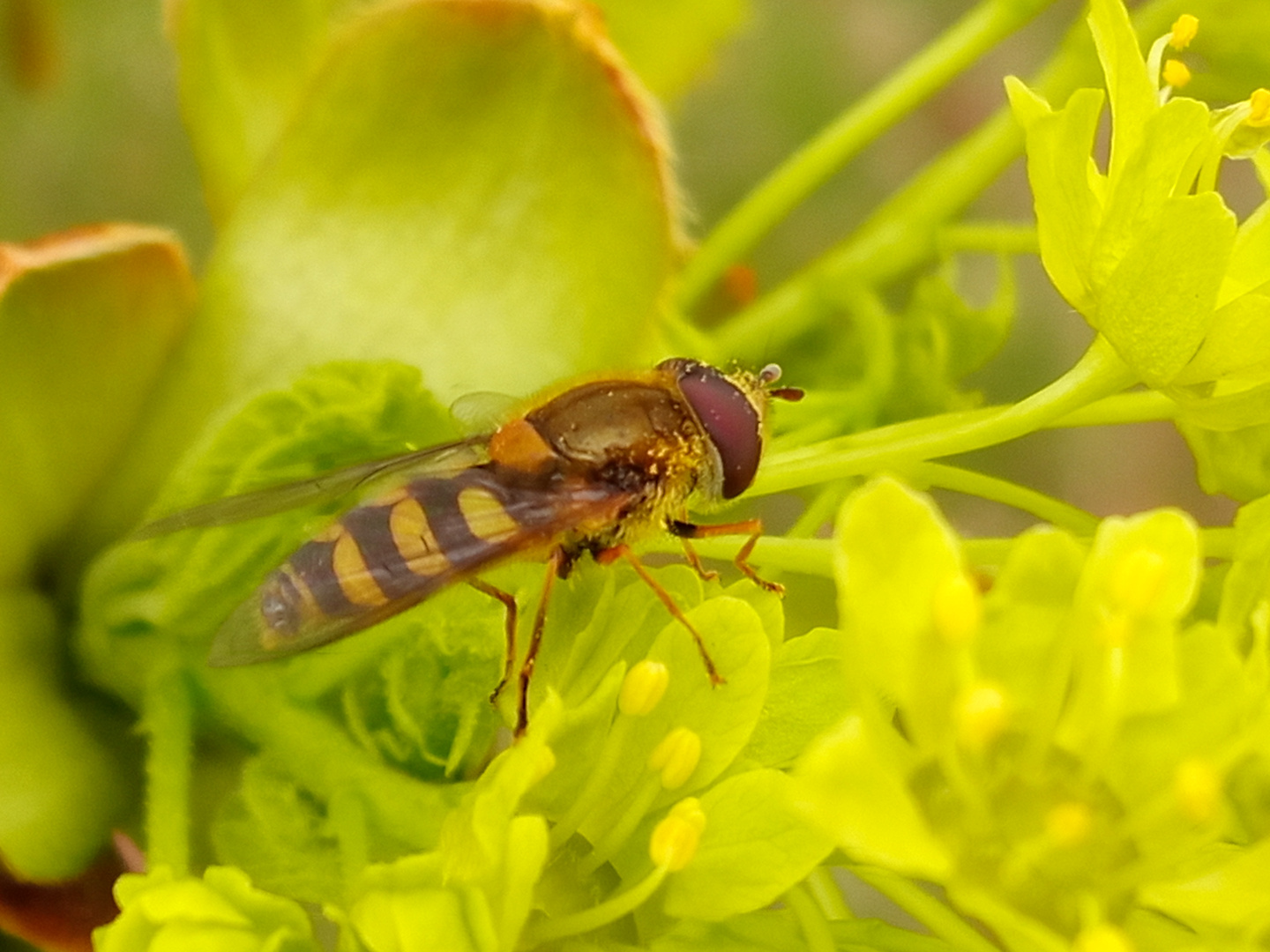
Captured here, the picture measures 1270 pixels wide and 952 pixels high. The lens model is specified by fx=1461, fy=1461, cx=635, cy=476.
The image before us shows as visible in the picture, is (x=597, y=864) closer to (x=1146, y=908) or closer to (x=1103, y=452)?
(x=1146, y=908)

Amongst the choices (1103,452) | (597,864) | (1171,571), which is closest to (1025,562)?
(1171,571)

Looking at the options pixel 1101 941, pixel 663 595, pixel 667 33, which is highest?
pixel 667 33

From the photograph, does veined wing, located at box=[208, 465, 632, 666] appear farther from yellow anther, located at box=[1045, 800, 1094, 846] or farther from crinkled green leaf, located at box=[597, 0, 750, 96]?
crinkled green leaf, located at box=[597, 0, 750, 96]

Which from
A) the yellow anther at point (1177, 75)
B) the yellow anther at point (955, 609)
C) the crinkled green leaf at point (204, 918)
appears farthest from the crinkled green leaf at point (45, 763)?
the yellow anther at point (1177, 75)

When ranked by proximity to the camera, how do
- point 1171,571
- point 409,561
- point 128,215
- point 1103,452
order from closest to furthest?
point 1171,571
point 409,561
point 128,215
point 1103,452

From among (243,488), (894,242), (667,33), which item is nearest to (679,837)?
(243,488)

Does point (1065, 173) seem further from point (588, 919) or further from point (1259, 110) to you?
point (588, 919)
